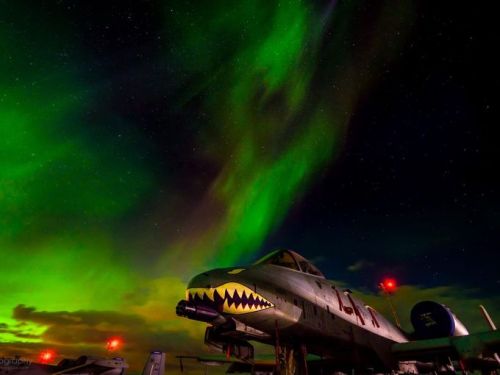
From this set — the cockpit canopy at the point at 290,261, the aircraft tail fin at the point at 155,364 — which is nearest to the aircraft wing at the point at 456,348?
the cockpit canopy at the point at 290,261

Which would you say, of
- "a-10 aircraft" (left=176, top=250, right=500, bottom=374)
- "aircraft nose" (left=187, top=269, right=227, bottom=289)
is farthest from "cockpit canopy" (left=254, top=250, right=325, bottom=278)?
"aircraft nose" (left=187, top=269, right=227, bottom=289)

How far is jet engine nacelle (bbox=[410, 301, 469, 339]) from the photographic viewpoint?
14367 millimetres

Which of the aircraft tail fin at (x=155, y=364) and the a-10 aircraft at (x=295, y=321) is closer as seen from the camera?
the a-10 aircraft at (x=295, y=321)

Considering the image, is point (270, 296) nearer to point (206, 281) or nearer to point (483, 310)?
point (206, 281)

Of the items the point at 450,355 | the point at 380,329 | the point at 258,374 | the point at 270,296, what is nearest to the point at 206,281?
the point at 270,296

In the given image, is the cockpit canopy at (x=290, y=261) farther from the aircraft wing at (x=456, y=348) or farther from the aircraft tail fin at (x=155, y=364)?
the aircraft tail fin at (x=155, y=364)

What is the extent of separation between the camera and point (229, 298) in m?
5.61

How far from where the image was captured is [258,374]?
15164 millimetres

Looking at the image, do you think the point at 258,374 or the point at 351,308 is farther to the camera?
the point at 258,374

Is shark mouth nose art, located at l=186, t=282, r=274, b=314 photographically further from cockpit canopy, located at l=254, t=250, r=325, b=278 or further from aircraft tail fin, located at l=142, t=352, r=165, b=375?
aircraft tail fin, located at l=142, t=352, r=165, b=375

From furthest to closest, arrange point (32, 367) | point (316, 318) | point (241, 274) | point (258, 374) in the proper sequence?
1. point (32, 367)
2. point (258, 374)
3. point (316, 318)
4. point (241, 274)

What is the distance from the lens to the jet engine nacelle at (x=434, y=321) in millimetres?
14367

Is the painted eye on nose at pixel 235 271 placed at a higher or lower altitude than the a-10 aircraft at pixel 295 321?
higher

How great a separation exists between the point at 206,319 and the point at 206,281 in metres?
0.72
